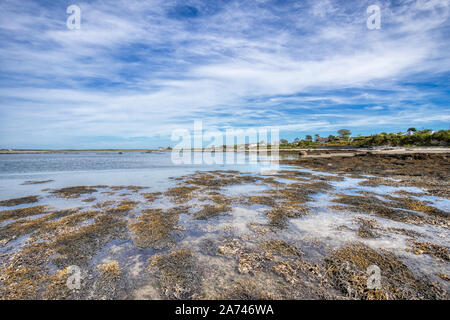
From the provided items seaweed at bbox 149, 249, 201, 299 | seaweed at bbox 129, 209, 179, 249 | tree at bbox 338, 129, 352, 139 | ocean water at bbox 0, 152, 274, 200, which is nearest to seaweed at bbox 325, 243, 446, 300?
seaweed at bbox 149, 249, 201, 299

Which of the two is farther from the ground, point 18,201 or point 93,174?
point 93,174

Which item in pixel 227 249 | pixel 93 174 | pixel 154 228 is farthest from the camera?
pixel 93 174

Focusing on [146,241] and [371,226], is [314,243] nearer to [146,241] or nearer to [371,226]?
[371,226]

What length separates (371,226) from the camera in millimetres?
8164

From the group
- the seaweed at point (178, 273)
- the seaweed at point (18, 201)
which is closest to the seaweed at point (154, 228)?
the seaweed at point (178, 273)

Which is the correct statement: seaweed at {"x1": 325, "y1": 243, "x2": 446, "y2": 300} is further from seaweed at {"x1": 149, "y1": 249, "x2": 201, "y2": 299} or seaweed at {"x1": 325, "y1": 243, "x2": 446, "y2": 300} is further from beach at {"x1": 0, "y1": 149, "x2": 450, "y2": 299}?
seaweed at {"x1": 149, "y1": 249, "x2": 201, "y2": 299}

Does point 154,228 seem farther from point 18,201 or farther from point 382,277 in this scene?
point 18,201

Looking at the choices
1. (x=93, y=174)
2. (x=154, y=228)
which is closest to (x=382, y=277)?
(x=154, y=228)

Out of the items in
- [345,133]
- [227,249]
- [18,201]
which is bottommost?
[227,249]

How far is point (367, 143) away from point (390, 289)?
105 metres

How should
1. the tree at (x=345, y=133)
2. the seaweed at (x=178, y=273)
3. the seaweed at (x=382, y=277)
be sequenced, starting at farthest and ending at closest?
the tree at (x=345, y=133), the seaweed at (x=178, y=273), the seaweed at (x=382, y=277)

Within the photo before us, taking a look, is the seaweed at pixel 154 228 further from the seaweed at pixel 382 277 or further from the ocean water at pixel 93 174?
the ocean water at pixel 93 174

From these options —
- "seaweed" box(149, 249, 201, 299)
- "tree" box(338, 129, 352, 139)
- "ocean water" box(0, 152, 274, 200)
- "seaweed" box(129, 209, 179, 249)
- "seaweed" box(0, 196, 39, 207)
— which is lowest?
"seaweed" box(149, 249, 201, 299)
